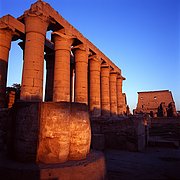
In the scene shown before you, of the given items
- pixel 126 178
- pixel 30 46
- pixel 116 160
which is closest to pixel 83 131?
pixel 126 178

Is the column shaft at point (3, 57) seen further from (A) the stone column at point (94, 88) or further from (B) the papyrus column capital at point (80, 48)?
(A) the stone column at point (94, 88)

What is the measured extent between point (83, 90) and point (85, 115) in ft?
32.5

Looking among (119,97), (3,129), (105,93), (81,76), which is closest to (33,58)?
(3,129)

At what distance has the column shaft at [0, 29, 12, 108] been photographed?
10.5 meters

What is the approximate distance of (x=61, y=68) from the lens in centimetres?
1179

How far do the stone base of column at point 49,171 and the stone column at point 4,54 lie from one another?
791cm

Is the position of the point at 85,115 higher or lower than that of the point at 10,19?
lower

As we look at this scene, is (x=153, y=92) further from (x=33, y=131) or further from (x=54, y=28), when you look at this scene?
(x=33, y=131)

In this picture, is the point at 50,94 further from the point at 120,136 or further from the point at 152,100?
the point at 152,100

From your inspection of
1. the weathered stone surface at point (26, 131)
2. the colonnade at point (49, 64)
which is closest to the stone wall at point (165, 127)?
the colonnade at point (49, 64)

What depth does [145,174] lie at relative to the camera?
491cm

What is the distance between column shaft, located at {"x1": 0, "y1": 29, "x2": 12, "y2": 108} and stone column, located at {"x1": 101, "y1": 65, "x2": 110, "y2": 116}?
1062cm

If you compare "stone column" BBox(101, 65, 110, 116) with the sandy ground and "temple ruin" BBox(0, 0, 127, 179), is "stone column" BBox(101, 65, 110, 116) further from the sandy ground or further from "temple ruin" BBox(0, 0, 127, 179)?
the sandy ground

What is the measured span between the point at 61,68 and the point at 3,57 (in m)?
3.60
